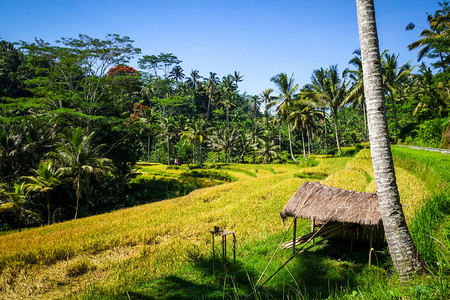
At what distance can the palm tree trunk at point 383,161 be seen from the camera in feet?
12.7

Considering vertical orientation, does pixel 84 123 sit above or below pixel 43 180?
above

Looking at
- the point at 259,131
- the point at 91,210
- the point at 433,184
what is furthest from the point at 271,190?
the point at 259,131

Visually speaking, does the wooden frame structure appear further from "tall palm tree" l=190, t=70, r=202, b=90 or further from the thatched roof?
"tall palm tree" l=190, t=70, r=202, b=90

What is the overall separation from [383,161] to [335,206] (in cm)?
295

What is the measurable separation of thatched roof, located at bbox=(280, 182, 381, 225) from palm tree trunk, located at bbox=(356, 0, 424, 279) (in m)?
1.67

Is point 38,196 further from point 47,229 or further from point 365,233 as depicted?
point 365,233

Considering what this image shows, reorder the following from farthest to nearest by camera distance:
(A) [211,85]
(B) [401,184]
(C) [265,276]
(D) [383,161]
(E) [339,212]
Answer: (A) [211,85] < (B) [401,184] < (E) [339,212] < (C) [265,276] < (D) [383,161]

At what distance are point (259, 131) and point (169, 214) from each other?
1335 inches

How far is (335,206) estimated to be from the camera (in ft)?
21.5

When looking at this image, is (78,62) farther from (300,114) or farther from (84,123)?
(300,114)

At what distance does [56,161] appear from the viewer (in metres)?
17.6

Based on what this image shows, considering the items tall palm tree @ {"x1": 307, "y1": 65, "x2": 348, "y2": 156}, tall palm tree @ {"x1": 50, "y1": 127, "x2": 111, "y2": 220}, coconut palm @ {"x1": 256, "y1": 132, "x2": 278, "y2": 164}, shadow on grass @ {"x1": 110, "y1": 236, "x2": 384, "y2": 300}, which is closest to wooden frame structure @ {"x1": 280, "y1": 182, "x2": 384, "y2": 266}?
shadow on grass @ {"x1": 110, "y1": 236, "x2": 384, "y2": 300}

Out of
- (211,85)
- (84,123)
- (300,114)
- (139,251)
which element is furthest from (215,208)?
(211,85)

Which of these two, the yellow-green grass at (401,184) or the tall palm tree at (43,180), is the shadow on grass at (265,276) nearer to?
the yellow-green grass at (401,184)
